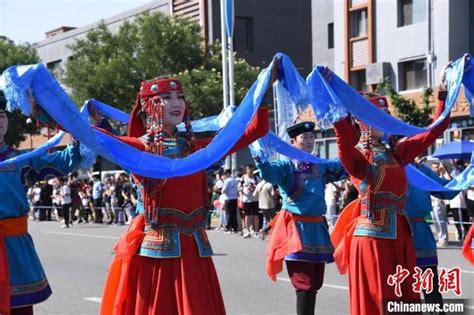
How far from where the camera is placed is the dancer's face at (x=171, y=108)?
15.1ft

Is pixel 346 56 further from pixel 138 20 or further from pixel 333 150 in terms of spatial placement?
pixel 138 20

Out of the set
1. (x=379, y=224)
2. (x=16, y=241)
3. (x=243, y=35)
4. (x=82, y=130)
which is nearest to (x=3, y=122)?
(x=16, y=241)

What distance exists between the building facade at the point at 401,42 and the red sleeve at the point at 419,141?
14.0 m

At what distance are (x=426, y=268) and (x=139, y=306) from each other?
2871 mm

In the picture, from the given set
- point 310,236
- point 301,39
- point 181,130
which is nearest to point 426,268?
point 310,236

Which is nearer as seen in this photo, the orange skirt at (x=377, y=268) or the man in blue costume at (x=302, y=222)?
the orange skirt at (x=377, y=268)

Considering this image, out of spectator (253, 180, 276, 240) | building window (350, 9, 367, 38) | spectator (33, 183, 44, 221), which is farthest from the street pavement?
building window (350, 9, 367, 38)

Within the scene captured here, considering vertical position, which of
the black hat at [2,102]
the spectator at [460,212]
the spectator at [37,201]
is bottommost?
the spectator at [37,201]

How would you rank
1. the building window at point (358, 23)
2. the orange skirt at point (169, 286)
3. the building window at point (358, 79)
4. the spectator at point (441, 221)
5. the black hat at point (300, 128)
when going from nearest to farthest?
1. the orange skirt at point (169, 286)
2. the black hat at point (300, 128)
3. the spectator at point (441, 221)
4. the building window at point (358, 23)
5. the building window at point (358, 79)

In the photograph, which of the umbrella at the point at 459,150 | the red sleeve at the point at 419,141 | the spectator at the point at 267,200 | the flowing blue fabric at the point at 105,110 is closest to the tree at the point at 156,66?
the spectator at the point at 267,200

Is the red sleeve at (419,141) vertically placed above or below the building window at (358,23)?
below

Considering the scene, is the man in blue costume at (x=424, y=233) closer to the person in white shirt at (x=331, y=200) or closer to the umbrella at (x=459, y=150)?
the umbrella at (x=459, y=150)

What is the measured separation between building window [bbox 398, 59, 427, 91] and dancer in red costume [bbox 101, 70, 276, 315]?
2025 cm

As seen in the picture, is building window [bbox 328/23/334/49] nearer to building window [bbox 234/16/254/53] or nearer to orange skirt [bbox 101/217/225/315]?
building window [bbox 234/16/254/53]
